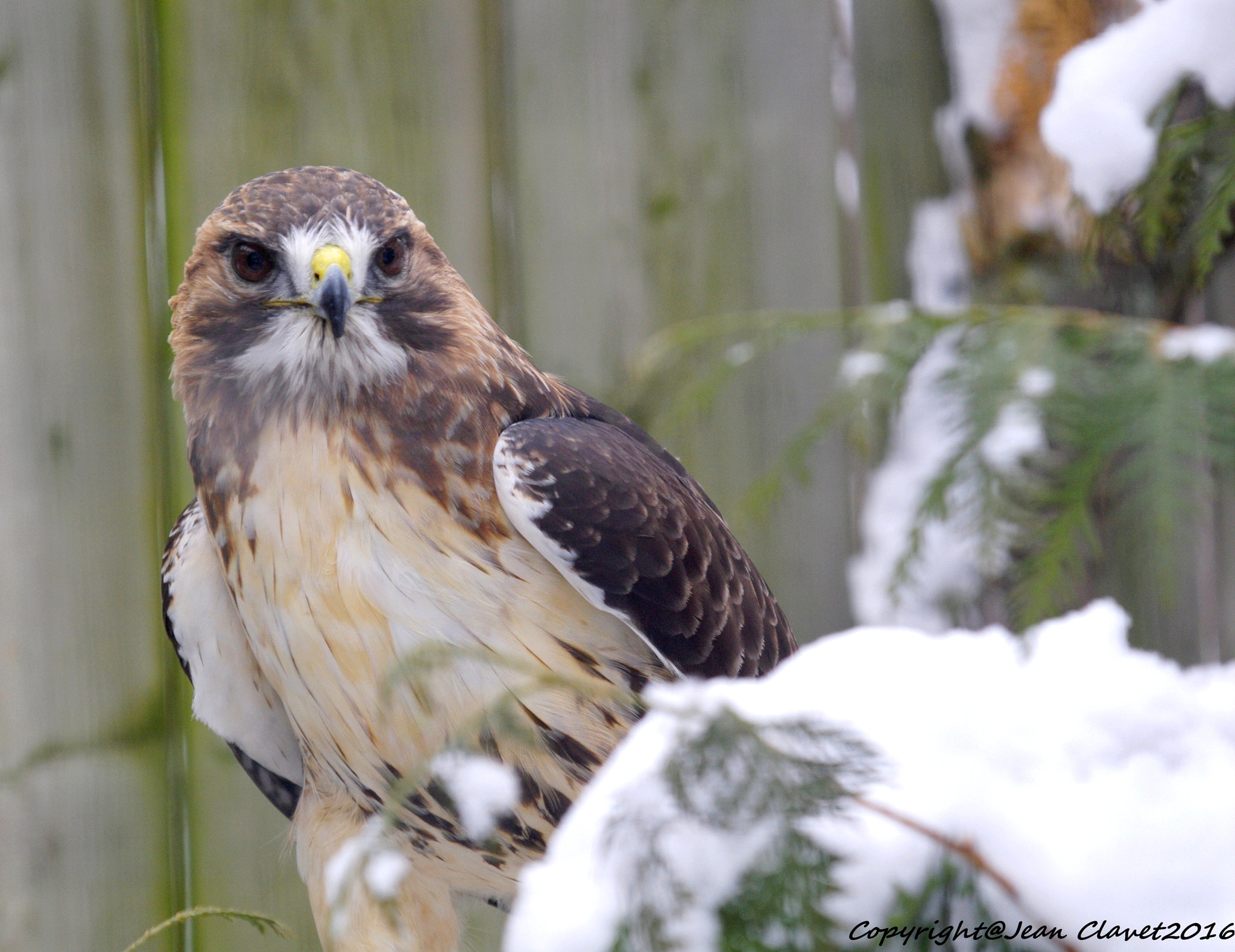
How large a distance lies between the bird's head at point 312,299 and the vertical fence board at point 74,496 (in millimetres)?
316

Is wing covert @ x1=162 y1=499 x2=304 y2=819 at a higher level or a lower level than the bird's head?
lower

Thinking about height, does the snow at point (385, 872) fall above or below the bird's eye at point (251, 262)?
below

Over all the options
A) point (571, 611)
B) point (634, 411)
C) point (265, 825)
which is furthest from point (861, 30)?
point (265, 825)

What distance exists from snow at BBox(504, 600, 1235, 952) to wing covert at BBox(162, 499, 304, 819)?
92cm

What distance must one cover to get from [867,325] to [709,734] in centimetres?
27

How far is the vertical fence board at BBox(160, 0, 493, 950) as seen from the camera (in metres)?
1.62

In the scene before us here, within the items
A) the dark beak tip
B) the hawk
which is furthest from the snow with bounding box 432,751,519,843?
the dark beak tip

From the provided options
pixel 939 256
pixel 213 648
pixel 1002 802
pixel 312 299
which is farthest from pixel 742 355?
pixel 939 256

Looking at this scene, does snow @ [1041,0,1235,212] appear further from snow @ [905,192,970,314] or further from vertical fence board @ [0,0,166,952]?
vertical fence board @ [0,0,166,952]

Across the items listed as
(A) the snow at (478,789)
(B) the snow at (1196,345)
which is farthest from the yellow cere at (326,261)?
(B) the snow at (1196,345)

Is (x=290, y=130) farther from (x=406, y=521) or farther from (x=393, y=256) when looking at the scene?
(x=406, y=521)

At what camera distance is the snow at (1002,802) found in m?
0.60

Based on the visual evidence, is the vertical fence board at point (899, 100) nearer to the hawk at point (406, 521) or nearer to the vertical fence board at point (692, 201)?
the vertical fence board at point (692, 201)

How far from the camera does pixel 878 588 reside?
1.63m
